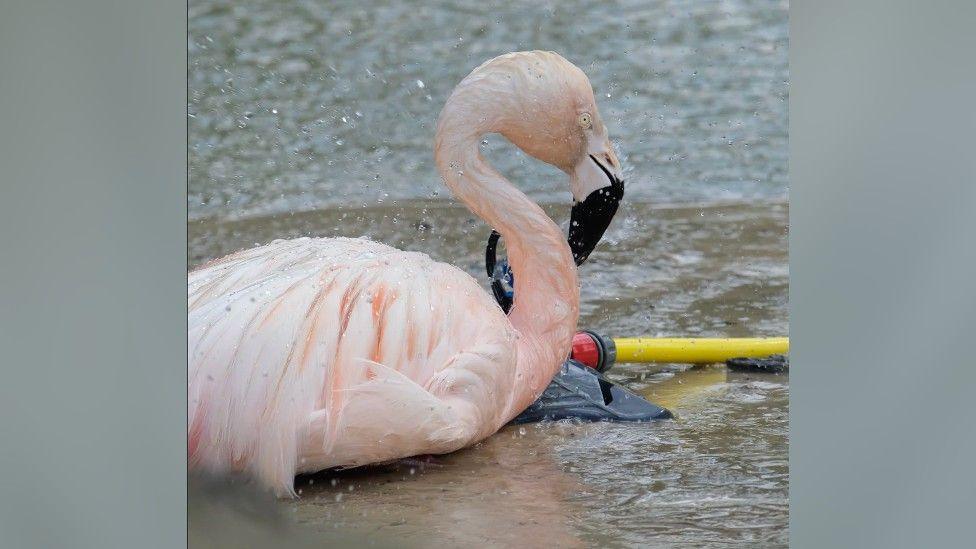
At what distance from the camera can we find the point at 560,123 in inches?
96.8

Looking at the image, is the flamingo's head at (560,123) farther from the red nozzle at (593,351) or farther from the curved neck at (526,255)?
the red nozzle at (593,351)

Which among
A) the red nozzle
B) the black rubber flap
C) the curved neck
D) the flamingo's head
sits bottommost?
the black rubber flap

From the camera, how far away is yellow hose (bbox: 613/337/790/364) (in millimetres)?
2459

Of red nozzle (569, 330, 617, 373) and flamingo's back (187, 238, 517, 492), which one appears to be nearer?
flamingo's back (187, 238, 517, 492)

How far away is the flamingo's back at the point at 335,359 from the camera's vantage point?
7.55ft

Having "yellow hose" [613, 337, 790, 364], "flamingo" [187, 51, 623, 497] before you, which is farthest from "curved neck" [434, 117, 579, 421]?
"yellow hose" [613, 337, 790, 364]

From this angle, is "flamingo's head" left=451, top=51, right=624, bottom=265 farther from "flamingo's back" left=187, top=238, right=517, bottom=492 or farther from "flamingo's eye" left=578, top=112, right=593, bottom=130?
"flamingo's back" left=187, top=238, right=517, bottom=492

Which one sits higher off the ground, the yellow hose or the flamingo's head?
the flamingo's head

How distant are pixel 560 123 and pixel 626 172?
173 millimetres

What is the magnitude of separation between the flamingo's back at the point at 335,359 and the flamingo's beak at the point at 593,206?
233 mm

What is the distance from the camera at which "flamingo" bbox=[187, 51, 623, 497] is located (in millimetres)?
2305

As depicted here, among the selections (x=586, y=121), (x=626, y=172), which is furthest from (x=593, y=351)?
(x=586, y=121)

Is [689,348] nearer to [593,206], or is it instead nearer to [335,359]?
[593,206]

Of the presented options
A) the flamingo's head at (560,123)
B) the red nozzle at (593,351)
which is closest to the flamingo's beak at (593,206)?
the flamingo's head at (560,123)
